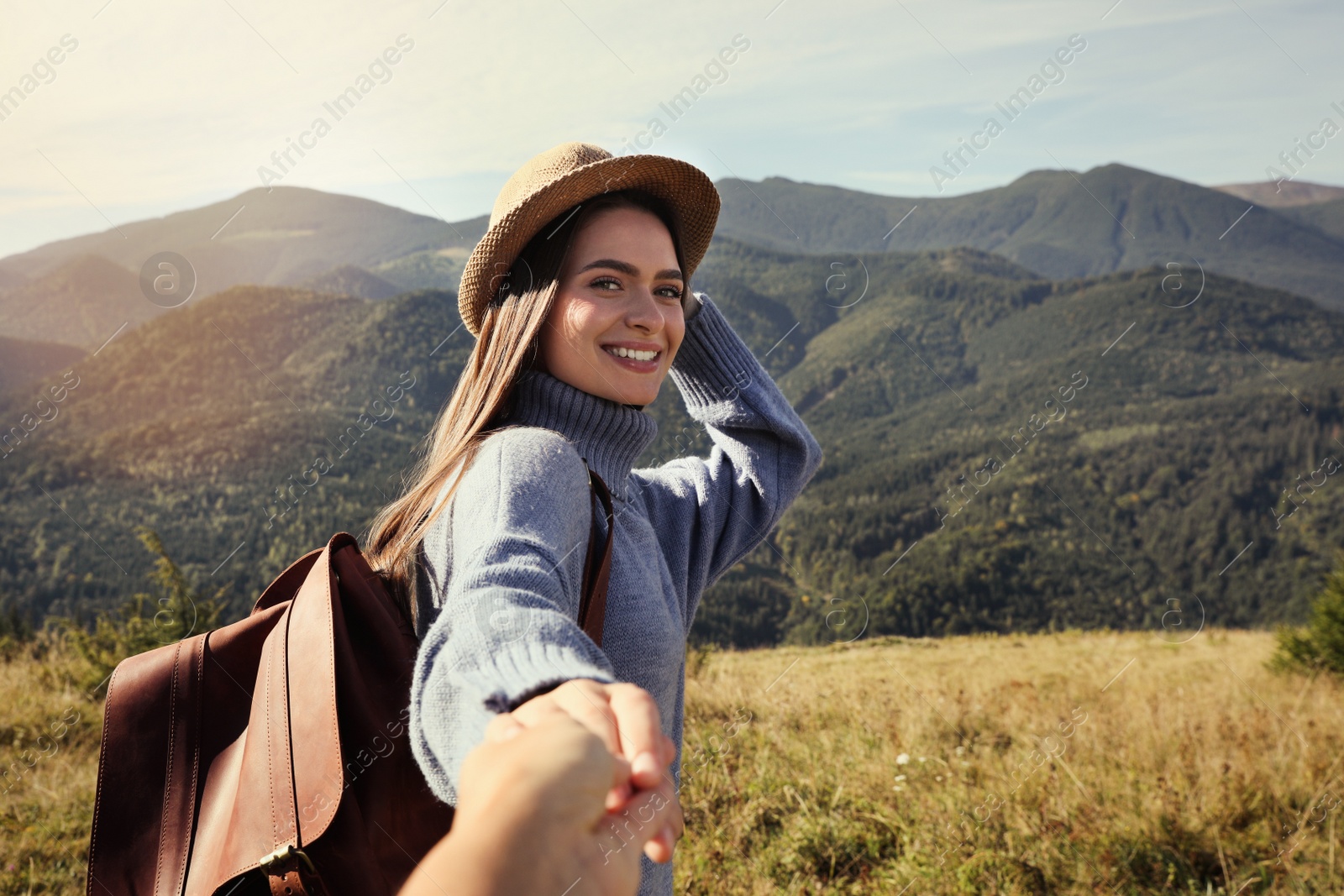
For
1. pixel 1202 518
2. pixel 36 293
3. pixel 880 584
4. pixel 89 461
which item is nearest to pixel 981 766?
pixel 880 584

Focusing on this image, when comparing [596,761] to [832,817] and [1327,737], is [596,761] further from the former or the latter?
[1327,737]

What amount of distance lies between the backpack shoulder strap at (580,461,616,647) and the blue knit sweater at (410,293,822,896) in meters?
0.05

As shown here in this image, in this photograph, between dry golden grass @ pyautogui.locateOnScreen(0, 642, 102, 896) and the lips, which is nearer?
the lips

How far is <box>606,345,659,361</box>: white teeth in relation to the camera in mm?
1584

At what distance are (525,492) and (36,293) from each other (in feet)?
572

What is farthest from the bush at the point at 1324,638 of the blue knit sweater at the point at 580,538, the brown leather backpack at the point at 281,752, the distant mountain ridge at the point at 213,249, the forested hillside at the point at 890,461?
the distant mountain ridge at the point at 213,249

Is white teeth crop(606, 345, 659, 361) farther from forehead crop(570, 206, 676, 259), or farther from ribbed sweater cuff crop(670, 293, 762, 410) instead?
ribbed sweater cuff crop(670, 293, 762, 410)

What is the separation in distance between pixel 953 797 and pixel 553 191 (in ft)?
10.4

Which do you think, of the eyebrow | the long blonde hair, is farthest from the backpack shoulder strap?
the eyebrow

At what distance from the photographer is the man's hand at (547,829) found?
0.57 metres

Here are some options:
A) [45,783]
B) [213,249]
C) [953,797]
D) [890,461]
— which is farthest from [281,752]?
[213,249]

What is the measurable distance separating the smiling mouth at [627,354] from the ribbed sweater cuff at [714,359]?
22.5 inches

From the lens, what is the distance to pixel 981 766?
3980mm

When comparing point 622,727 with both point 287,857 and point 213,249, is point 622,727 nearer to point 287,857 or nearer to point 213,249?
point 287,857
